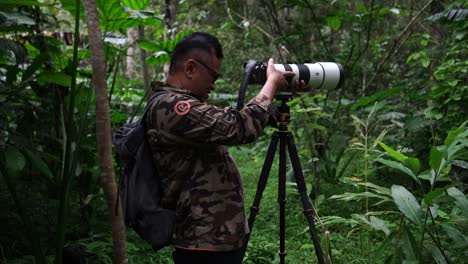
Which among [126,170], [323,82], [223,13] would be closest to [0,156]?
[126,170]

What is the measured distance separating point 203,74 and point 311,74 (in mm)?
575

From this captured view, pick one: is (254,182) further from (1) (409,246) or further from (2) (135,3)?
(1) (409,246)

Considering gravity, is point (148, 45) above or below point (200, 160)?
above

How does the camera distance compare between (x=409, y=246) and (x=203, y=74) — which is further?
(x=409, y=246)

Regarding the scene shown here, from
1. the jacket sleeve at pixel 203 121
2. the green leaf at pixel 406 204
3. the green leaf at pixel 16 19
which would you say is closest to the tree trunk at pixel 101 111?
the green leaf at pixel 16 19

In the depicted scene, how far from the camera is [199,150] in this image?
1.52 m

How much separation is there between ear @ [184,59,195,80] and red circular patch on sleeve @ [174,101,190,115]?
0.44 feet

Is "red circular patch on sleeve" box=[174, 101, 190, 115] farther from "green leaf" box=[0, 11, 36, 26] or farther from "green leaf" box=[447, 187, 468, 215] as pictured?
"green leaf" box=[447, 187, 468, 215]

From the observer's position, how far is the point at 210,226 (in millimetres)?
1477

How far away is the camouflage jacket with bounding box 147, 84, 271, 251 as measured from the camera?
1407 millimetres

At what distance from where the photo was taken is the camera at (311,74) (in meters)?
1.75

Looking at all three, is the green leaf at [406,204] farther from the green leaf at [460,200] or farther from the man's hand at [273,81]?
the man's hand at [273,81]

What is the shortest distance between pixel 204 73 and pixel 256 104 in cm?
21

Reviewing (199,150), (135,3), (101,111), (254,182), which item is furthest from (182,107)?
(254,182)
